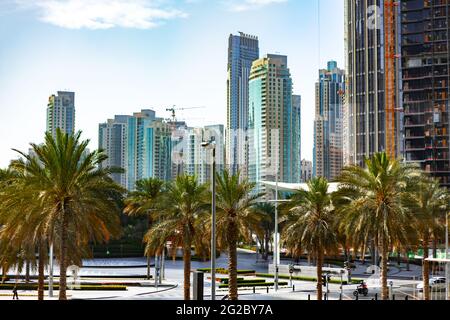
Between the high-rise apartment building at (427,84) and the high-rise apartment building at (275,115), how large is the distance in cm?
3353

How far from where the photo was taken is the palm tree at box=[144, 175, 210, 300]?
21.3m

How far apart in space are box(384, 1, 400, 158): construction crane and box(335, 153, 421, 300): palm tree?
54689mm

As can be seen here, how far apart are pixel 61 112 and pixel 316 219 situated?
12675mm

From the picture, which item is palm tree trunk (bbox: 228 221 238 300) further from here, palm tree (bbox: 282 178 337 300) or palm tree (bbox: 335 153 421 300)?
palm tree (bbox: 282 178 337 300)

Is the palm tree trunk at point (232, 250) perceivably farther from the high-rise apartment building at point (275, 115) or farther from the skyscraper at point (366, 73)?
the skyscraper at point (366, 73)

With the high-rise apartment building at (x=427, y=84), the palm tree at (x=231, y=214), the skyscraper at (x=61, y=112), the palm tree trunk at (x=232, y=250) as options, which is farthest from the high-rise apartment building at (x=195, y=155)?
the high-rise apartment building at (x=427, y=84)

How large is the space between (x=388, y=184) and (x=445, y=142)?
41911 millimetres

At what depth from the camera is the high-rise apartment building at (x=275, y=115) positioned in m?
17.0

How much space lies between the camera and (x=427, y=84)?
6194cm

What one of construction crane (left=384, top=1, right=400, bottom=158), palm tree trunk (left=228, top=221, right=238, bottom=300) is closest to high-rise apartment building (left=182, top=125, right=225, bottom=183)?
palm tree trunk (left=228, top=221, right=238, bottom=300)

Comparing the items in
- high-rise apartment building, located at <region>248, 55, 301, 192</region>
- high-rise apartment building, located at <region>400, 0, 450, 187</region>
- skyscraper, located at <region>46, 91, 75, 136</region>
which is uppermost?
high-rise apartment building, located at <region>400, 0, 450, 187</region>

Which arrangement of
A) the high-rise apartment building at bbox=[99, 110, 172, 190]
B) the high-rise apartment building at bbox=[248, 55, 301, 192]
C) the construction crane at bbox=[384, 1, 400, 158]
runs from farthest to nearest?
the construction crane at bbox=[384, 1, 400, 158] → the high-rise apartment building at bbox=[248, 55, 301, 192] → the high-rise apartment building at bbox=[99, 110, 172, 190]

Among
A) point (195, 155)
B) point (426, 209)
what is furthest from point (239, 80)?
point (195, 155)
